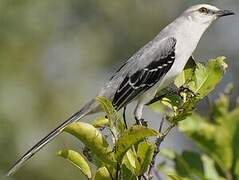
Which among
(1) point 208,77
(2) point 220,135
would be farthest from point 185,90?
(2) point 220,135

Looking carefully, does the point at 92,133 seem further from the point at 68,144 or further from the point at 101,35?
the point at 101,35

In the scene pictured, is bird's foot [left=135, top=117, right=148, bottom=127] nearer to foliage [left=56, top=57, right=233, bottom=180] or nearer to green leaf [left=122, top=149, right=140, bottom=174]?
foliage [left=56, top=57, right=233, bottom=180]

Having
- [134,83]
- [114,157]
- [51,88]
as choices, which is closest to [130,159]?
[114,157]

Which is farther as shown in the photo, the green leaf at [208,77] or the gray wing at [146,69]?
the gray wing at [146,69]

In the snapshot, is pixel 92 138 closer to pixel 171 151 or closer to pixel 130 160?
pixel 130 160

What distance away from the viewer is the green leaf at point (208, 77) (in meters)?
3.43

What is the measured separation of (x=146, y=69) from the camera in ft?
17.7

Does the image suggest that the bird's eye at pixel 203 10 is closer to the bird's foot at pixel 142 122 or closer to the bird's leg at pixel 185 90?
the bird's foot at pixel 142 122

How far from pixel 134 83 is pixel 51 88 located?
489 centimetres

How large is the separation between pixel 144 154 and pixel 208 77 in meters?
0.76

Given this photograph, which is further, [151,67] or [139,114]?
[151,67]

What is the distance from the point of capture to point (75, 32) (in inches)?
440

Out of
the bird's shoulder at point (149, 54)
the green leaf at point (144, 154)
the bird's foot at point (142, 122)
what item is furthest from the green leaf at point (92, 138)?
the bird's shoulder at point (149, 54)

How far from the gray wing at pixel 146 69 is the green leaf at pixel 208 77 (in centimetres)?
170
